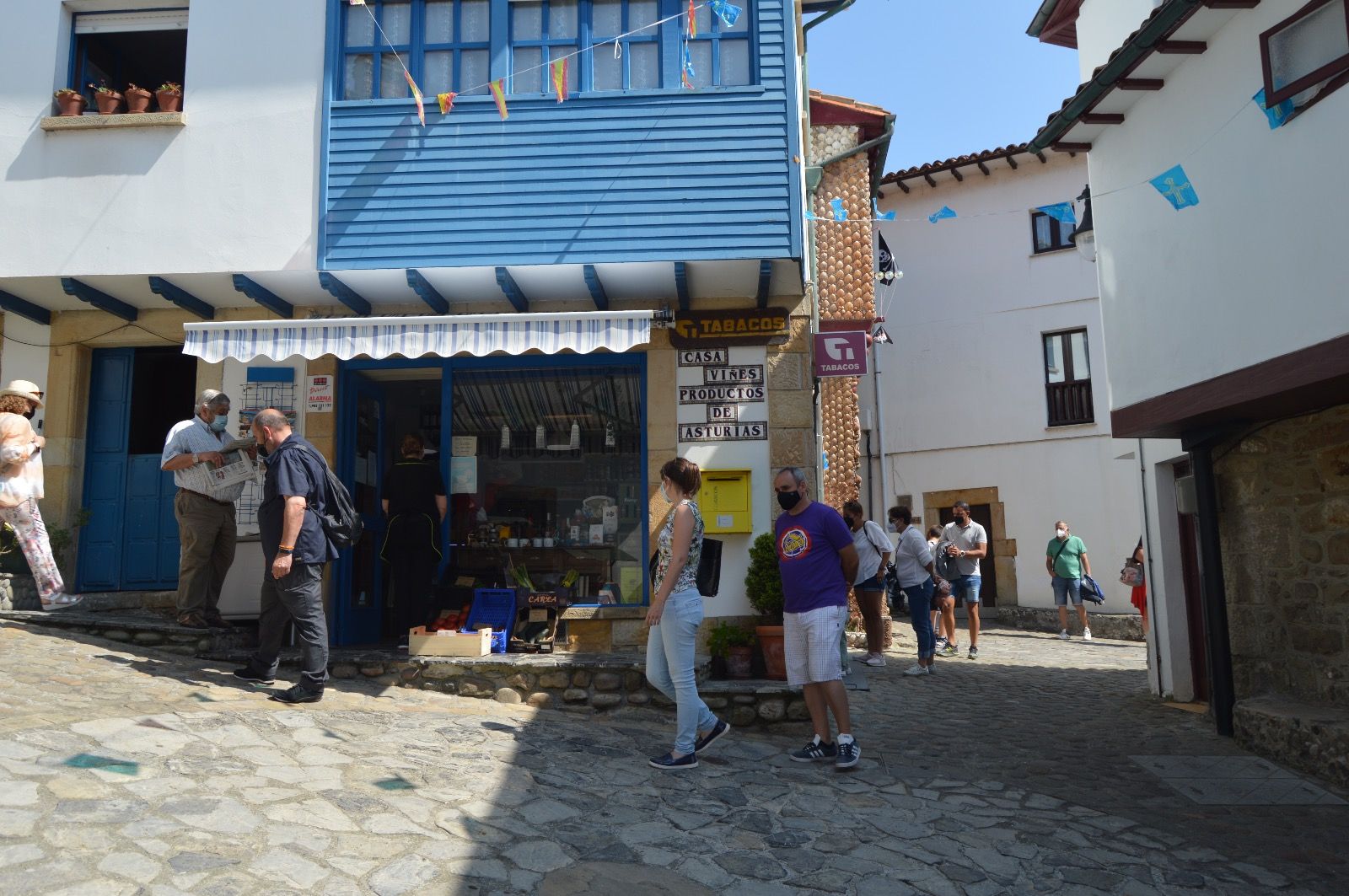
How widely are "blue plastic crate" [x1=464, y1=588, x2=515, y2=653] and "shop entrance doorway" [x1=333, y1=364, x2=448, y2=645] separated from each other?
0.70 m

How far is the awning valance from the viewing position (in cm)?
779

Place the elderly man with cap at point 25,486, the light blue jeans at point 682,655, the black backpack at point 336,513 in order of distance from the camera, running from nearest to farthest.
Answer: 1. the light blue jeans at point 682,655
2. the black backpack at point 336,513
3. the elderly man with cap at point 25,486

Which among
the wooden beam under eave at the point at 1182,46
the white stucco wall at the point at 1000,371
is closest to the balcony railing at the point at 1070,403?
the white stucco wall at the point at 1000,371

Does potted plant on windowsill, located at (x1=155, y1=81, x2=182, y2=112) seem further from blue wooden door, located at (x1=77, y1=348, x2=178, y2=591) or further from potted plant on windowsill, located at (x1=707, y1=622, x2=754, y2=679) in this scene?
potted plant on windowsill, located at (x1=707, y1=622, x2=754, y2=679)

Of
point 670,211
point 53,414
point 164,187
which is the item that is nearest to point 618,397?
point 670,211

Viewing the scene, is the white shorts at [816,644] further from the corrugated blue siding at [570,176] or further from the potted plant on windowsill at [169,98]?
the potted plant on windowsill at [169,98]

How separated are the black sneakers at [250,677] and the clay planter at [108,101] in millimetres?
4921

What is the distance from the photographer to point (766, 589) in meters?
8.05

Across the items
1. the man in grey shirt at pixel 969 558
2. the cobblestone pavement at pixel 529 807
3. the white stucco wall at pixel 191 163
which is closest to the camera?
the cobblestone pavement at pixel 529 807

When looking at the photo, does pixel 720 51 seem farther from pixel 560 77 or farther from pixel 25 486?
pixel 25 486

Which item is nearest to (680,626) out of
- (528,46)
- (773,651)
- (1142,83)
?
(773,651)

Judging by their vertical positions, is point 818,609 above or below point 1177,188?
below

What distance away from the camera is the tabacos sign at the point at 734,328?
8.65m

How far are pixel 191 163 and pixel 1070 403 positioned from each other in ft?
50.1
